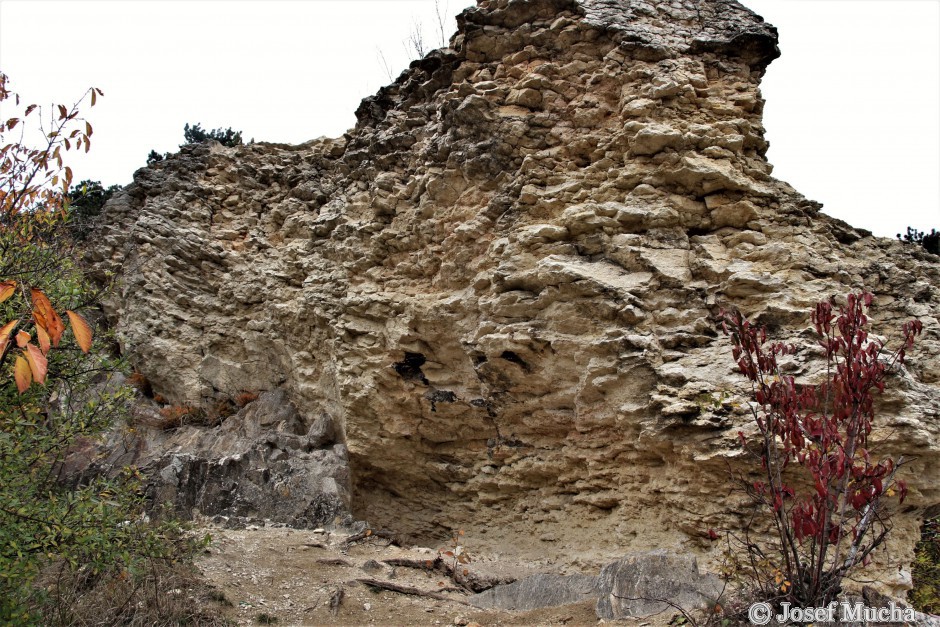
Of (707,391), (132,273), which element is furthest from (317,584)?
(132,273)

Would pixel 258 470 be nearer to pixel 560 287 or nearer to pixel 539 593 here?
pixel 539 593

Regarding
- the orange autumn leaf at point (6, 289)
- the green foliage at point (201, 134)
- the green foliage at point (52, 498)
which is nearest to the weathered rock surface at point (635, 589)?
the green foliage at point (52, 498)

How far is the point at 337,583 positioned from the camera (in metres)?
7.23

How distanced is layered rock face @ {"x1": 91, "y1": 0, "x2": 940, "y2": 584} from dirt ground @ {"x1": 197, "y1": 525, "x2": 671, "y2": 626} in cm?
143

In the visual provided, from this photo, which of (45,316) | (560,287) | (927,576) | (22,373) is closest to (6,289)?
(45,316)

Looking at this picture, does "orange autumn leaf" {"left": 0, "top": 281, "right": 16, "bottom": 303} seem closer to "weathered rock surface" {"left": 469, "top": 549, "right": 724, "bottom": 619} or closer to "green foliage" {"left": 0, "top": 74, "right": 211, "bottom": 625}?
"green foliage" {"left": 0, "top": 74, "right": 211, "bottom": 625}

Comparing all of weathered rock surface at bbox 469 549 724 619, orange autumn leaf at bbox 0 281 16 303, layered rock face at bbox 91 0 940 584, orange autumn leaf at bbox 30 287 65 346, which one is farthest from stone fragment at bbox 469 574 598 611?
orange autumn leaf at bbox 0 281 16 303

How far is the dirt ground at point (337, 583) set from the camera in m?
6.32

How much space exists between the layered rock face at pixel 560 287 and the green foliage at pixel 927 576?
2334mm

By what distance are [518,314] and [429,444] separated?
2889mm

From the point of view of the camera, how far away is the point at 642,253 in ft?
25.7

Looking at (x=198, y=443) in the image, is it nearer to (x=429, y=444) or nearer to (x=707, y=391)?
(x=429, y=444)

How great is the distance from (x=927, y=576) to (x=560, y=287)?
6.12m

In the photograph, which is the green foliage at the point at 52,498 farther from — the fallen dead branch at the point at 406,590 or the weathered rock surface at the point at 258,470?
the weathered rock surface at the point at 258,470
